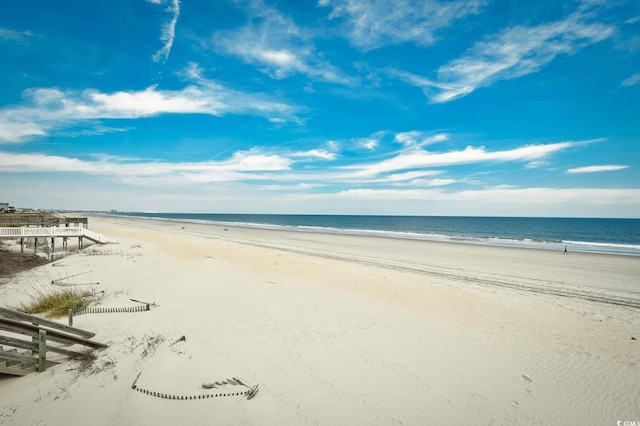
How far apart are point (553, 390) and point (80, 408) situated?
8.67m

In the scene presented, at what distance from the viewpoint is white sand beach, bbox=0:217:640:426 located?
5312mm

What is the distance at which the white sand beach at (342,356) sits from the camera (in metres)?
5.31

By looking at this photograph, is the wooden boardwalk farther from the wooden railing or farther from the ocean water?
the ocean water

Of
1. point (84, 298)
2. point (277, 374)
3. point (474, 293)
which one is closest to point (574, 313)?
point (474, 293)

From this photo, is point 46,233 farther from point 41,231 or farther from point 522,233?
point 522,233

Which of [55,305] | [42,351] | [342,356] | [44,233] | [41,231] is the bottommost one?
[342,356]

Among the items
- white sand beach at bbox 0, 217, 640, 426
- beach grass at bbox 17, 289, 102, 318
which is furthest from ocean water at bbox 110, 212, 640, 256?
beach grass at bbox 17, 289, 102, 318

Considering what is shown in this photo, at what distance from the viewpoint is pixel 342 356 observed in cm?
739

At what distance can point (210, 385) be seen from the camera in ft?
19.0

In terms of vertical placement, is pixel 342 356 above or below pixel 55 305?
below

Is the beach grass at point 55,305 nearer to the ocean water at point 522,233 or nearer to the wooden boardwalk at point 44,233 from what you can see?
the wooden boardwalk at point 44,233

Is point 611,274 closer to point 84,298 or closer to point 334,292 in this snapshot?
point 334,292

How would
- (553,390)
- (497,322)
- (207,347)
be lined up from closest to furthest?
1. (553,390)
2. (207,347)
3. (497,322)

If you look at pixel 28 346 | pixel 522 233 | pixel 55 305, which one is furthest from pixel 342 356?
pixel 522 233
